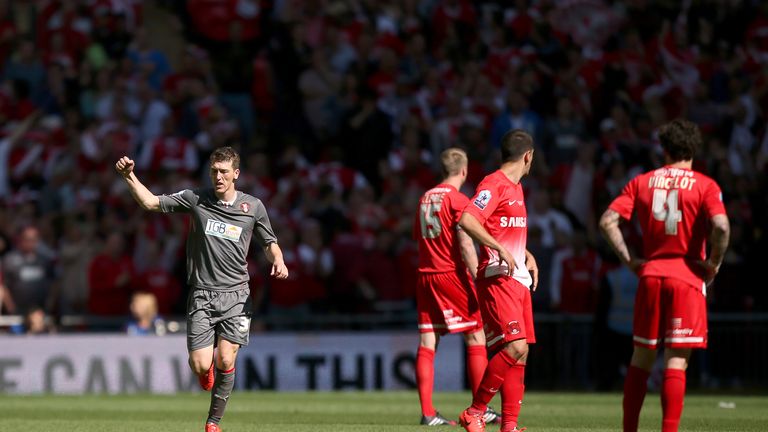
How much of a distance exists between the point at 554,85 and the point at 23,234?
893 centimetres

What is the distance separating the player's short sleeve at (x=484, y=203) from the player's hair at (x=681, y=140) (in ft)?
4.99

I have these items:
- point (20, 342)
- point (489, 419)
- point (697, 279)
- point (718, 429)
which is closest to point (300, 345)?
point (20, 342)

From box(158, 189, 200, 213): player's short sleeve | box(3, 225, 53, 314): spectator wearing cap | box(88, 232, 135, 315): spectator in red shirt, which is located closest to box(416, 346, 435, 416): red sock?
box(158, 189, 200, 213): player's short sleeve

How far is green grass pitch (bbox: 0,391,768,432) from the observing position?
1248cm

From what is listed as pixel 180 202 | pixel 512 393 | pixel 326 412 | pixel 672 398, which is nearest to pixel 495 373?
pixel 512 393

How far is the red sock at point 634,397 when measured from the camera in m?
8.80

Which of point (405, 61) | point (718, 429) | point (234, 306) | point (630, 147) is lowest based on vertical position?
point (718, 429)

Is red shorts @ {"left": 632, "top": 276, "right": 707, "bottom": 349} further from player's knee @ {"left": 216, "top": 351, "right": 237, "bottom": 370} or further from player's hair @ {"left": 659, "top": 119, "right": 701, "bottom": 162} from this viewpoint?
player's knee @ {"left": 216, "top": 351, "right": 237, "bottom": 370}

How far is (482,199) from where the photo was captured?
984 cm

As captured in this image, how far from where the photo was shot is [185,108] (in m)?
22.5

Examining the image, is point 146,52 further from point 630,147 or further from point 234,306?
point 234,306

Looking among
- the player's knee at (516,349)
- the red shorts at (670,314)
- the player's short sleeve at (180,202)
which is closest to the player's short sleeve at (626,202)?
the red shorts at (670,314)

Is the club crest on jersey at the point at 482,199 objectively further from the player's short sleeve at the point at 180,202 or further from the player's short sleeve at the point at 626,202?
the player's short sleeve at the point at 180,202

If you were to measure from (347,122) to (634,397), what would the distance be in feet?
45.7
